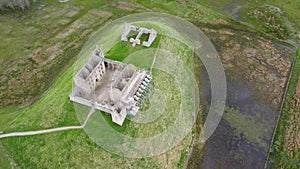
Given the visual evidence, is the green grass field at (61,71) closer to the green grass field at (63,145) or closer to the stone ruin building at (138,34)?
the green grass field at (63,145)

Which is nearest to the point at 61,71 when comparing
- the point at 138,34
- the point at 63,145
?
the point at 138,34

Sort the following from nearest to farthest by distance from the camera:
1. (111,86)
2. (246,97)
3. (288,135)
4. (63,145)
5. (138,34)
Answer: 1. (63,145)
2. (111,86)
3. (288,135)
4. (246,97)
5. (138,34)

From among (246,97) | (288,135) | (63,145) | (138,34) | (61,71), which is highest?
(138,34)

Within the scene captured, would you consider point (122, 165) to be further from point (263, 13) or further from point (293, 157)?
point (263, 13)

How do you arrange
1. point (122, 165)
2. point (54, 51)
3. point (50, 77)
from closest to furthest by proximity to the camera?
point (122, 165) → point (50, 77) → point (54, 51)

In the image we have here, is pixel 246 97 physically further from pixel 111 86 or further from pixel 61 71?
pixel 61 71

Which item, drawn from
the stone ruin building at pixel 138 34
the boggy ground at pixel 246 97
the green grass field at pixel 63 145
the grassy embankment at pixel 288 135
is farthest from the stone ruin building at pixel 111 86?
the grassy embankment at pixel 288 135

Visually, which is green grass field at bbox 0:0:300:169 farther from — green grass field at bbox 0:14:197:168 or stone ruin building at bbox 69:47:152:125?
stone ruin building at bbox 69:47:152:125

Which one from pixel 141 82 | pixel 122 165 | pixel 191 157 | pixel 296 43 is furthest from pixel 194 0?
pixel 122 165

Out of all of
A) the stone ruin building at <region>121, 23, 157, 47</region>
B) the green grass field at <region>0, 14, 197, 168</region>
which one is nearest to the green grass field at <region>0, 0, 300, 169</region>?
the green grass field at <region>0, 14, 197, 168</region>
